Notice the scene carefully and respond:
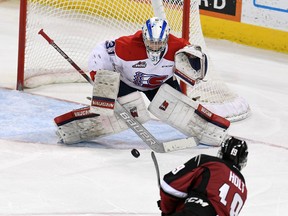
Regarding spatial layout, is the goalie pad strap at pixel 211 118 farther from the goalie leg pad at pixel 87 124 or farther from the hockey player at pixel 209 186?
the hockey player at pixel 209 186

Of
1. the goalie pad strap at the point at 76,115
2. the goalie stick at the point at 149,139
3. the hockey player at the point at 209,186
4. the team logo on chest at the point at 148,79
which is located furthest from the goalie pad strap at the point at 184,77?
the hockey player at the point at 209,186

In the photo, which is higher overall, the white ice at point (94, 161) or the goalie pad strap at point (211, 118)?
the goalie pad strap at point (211, 118)

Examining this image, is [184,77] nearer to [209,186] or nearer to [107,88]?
[107,88]

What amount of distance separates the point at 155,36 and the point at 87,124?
0.72 metres

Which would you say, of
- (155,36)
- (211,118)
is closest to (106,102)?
(155,36)

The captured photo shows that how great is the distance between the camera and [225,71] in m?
8.43

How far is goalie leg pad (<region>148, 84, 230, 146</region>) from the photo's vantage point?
231 inches

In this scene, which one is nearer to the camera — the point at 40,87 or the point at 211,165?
the point at 211,165

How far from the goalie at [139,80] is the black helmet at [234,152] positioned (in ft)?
6.71

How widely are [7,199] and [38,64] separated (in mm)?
2644

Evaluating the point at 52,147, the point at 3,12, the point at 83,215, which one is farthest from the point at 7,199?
the point at 3,12

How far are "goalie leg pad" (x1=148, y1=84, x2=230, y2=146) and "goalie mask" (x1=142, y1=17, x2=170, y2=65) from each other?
24cm

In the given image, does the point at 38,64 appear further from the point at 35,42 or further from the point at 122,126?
the point at 122,126

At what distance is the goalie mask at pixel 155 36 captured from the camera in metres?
5.63
